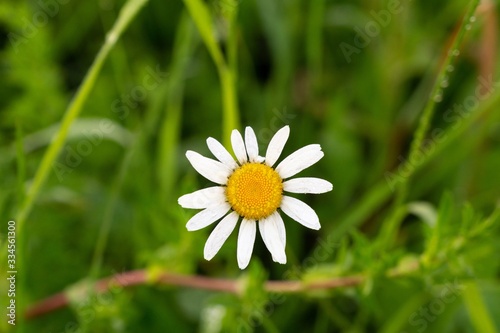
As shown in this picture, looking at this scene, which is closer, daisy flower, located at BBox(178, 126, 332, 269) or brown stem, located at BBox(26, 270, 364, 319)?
daisy flower, located at BBox(178, 126, 332, 269)

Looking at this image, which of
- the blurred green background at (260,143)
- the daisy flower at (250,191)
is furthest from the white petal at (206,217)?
the blurred green background at (260,143)

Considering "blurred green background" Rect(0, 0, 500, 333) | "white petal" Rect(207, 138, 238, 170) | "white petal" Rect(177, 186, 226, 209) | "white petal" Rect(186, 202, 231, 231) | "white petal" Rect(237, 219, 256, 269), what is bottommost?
"white petal" Rect(237, 219, 256, 269)

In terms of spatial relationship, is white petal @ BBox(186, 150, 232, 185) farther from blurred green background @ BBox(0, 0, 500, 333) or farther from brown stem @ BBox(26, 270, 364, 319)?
brown stem @ BBox(26, 270, 364, 319)

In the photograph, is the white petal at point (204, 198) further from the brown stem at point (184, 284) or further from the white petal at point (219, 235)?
the brown stem at point (184, 284)

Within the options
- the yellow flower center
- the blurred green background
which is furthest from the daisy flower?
the blurred green background

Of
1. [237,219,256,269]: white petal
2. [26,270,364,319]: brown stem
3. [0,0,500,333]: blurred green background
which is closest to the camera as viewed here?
[237,219,256,269]: white petal

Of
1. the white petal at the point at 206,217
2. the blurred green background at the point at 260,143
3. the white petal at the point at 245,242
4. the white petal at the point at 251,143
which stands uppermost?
the blurred green background at the point at 260,143
